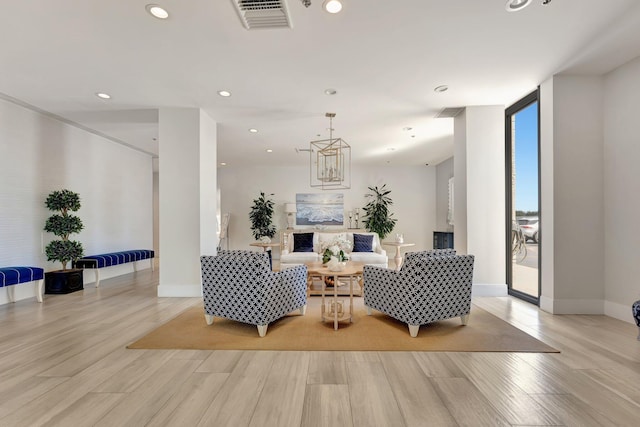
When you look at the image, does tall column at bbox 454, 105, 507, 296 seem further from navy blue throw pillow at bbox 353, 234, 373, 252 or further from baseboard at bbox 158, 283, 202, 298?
baseboard at bbox 158, 283, 202, 298

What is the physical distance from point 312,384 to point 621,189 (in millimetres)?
4125

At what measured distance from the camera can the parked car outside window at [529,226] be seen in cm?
445

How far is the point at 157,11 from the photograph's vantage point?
259cm

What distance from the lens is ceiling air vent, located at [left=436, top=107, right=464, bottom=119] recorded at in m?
4.91

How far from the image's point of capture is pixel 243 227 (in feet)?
32.2

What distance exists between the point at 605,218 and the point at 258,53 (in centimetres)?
453

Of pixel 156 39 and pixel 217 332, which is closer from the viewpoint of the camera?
pixel 156 39

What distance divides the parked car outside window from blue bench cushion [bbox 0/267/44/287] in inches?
281

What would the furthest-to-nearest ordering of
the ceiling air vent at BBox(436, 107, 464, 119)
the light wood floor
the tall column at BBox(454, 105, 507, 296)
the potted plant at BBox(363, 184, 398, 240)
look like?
the potted plant at BBox(363, 184, 398, 240), the ceiling air vent at BBox(436, 107, 464, 119), the tall column at BBox(454, 105, 507, 296), the light wood floor

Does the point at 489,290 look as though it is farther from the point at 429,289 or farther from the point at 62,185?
the point at 62,185

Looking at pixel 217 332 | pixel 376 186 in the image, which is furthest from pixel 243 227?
pixel 217 332

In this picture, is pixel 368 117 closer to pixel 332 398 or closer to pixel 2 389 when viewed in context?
pixel 332 398

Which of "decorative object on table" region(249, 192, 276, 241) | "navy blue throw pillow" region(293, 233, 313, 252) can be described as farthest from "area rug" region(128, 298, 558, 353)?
"decorative object on table" region(249, 192, 276, 241)

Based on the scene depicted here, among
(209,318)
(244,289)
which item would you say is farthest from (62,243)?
(244,289)
